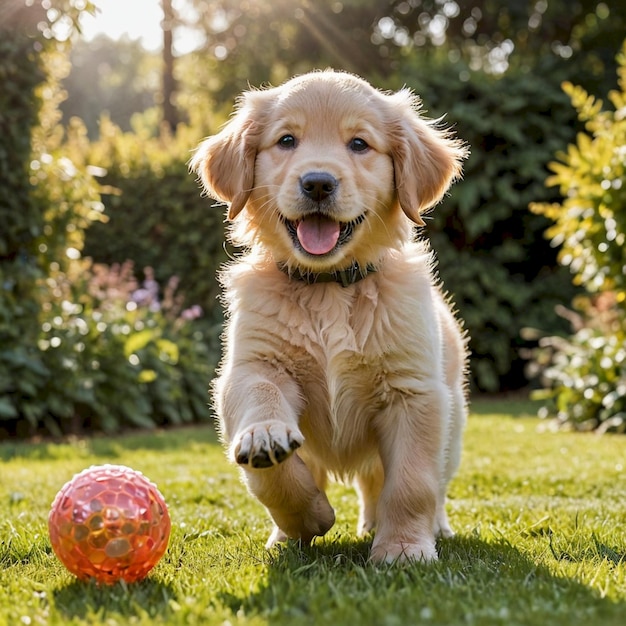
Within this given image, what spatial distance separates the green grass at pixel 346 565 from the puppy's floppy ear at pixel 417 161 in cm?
135

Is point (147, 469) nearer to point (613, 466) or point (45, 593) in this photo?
point (613, 466)

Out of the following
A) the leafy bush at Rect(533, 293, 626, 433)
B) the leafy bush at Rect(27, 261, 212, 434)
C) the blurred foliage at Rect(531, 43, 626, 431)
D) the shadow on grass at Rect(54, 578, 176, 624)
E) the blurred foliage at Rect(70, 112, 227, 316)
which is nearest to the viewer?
the shadow on grass at Rect(54, 578, 176, 624)

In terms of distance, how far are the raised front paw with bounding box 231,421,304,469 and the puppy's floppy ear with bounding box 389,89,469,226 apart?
118cm

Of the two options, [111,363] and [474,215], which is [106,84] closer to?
[474,215]

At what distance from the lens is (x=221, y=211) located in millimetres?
11266

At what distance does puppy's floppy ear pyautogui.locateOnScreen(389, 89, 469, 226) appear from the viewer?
11.8ft

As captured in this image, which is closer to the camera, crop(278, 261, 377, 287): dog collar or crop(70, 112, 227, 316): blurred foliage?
crop(278, 261, 377, 287): dog collar

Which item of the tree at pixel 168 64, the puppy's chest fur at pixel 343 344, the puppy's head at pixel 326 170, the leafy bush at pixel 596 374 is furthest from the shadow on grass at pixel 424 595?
the tree at pixel 168 64

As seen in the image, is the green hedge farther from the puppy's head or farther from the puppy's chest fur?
the puppy's chest fur

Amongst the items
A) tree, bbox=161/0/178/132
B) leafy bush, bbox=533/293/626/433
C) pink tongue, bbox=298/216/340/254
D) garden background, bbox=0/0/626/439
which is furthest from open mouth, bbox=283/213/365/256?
tree, bbox=161/0/178/132

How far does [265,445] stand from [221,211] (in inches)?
345

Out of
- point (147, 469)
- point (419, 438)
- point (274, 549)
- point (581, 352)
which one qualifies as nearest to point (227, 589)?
point (274, 549)

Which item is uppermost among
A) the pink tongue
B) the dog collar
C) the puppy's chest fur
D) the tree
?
the tree

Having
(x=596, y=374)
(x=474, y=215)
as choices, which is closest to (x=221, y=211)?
(x=474, y=215)
